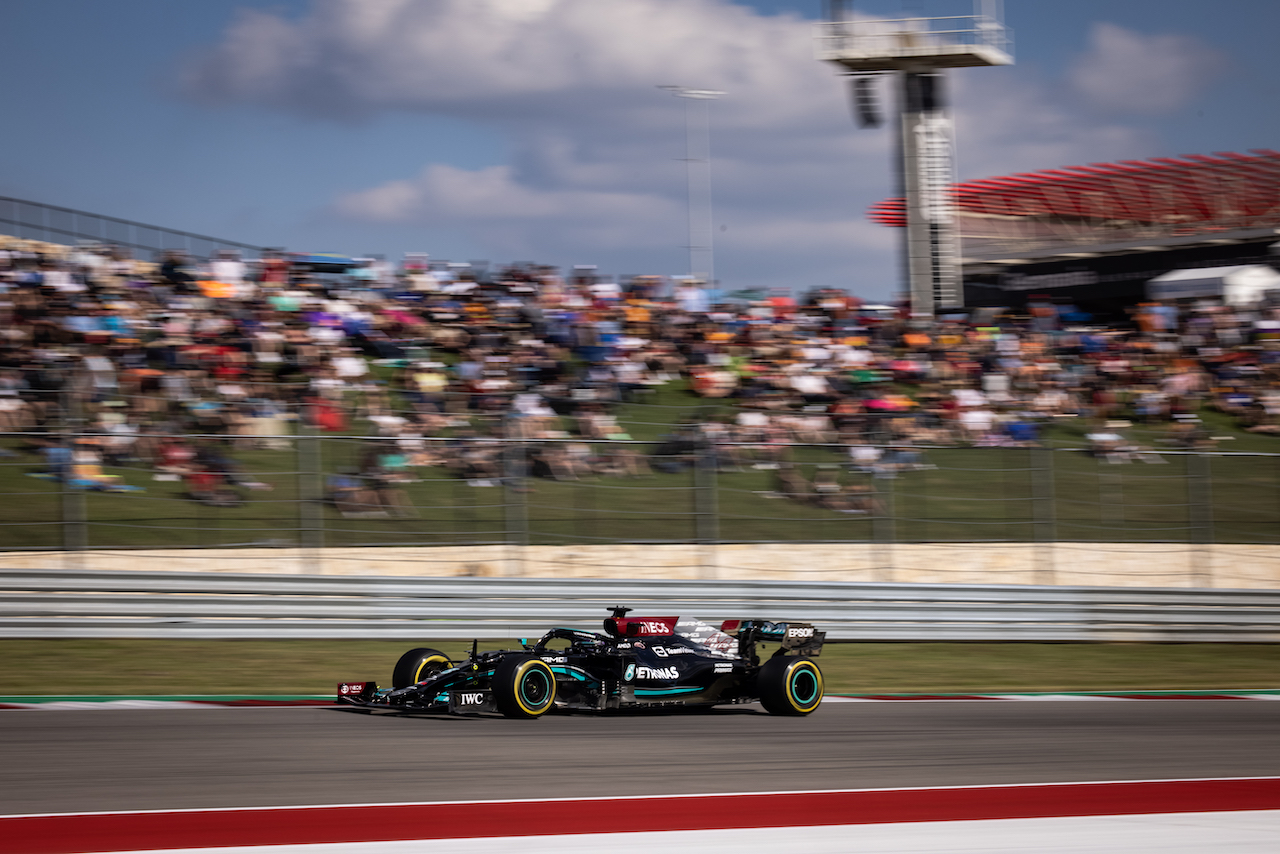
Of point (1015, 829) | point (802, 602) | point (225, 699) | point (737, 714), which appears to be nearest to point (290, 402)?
point (225, 699)

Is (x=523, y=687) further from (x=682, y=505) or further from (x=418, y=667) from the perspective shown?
(x=682, y=505)

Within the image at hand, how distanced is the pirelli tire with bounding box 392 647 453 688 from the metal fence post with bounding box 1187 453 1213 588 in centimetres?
999

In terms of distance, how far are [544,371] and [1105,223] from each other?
94.2 ft

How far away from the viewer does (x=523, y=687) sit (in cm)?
848

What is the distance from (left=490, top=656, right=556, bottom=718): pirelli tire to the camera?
27.6 feet

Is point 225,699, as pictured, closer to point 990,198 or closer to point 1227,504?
point 1227,504

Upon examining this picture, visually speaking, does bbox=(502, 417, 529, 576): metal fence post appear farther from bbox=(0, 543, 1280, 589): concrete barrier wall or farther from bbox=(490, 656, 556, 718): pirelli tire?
bbox=(490, 656, 556, 718): pirelli tire

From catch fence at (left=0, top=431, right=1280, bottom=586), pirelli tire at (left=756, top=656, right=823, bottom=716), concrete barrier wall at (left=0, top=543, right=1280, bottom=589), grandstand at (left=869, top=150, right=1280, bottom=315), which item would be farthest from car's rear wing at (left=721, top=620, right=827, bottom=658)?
grandstand at (left=869, top=150, right=1280, bottom=315)

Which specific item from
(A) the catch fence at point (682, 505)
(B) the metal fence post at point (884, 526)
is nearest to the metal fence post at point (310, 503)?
(A) the catch fence at point (682, 505)

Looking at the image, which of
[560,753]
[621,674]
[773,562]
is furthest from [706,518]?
[560,753]

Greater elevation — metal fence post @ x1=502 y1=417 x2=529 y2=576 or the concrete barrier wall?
metal fence post @ x1=502 y1=417 x2=529 y2=576

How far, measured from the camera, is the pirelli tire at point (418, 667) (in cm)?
894

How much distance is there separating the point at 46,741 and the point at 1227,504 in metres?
13.1

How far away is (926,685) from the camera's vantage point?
38.9 ft
